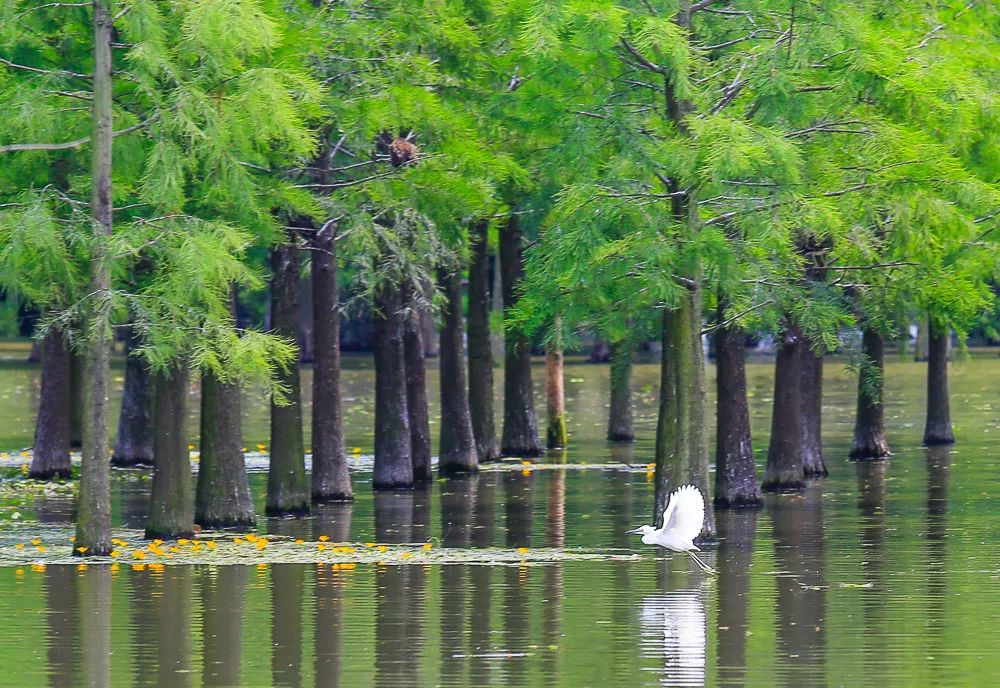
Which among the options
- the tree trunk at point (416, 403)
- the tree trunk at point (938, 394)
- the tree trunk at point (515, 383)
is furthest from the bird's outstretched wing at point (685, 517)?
the tree trunk at point (938, 394)

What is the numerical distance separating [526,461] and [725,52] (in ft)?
47.2

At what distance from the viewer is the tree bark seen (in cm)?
2827

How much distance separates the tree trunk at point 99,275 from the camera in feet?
68.0

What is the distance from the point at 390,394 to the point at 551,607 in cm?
1273

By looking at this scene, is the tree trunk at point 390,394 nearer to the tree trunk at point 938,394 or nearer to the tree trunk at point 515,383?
the tree trunk at point 515,383

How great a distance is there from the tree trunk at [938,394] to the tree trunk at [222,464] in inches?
683

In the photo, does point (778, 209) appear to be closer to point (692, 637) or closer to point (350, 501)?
point (692, 637)

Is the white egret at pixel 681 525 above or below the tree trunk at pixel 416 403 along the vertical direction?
below

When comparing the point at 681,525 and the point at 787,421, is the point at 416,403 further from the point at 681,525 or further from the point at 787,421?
the point at 681,525

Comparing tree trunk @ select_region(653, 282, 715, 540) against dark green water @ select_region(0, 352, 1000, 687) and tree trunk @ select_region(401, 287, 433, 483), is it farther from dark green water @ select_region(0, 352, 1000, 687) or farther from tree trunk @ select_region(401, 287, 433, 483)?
tree trunk @ select_region(401, 287, 433, 483)

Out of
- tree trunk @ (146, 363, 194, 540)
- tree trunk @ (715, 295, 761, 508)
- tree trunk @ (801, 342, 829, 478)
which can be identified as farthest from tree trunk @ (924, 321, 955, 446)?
tree trunk @ (146, 363, 194, 540)

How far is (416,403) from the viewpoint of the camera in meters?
32.5

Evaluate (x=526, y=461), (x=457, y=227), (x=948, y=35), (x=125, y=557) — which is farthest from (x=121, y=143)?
(x=526, y=461)

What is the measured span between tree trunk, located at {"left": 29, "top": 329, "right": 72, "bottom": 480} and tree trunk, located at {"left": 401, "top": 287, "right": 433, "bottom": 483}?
5798mm
